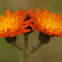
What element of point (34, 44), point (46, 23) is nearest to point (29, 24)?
point (46, 23)

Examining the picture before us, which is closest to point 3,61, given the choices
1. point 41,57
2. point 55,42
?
point 41,57

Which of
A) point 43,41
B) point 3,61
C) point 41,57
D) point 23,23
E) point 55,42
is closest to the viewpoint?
point 23,23

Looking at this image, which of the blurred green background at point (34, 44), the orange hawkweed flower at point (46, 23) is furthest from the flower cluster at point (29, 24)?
the blurred green background at point (34, 44)

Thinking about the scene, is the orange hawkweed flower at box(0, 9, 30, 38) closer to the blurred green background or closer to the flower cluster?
the flower cluster

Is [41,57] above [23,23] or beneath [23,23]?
beneath

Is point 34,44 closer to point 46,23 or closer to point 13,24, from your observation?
point 46,23

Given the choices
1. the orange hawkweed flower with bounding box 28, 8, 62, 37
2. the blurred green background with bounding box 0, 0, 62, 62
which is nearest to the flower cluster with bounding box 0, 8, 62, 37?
the orange hawkweed flower with bounding box 28, 8, 62, 37

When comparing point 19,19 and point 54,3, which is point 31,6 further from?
point 19,19
